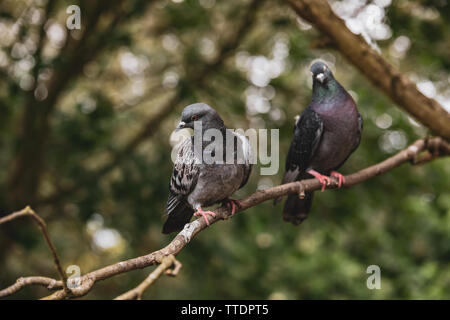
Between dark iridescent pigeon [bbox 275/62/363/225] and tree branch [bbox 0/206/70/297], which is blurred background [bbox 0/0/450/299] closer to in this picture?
dark iridescent pigeon [bbox 275/62/363/225]

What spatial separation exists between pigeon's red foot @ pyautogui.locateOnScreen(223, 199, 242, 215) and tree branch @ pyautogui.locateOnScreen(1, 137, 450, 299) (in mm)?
29

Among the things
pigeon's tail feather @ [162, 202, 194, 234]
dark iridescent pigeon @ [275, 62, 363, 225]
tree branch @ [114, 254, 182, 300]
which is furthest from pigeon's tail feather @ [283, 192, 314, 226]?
tree branch @ [114, 254, 182, 300]

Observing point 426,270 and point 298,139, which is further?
point 426,270

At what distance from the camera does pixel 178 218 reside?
2.80 m

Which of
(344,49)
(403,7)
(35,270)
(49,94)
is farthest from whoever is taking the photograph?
(35,270)

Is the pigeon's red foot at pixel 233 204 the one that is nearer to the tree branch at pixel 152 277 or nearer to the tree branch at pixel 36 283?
the tree branch at pixel 152 277

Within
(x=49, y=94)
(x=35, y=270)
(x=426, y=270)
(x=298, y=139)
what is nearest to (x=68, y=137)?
(x=49, y=94)

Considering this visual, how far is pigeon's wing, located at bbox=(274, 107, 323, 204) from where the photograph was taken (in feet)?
11.0

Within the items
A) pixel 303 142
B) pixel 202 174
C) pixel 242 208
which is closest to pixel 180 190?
pixel 202 174

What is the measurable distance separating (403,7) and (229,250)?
4.46 metres

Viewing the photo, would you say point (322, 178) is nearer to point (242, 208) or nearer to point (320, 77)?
point (242, 208)

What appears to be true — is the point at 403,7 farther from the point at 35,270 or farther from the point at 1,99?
the point at 35,270
